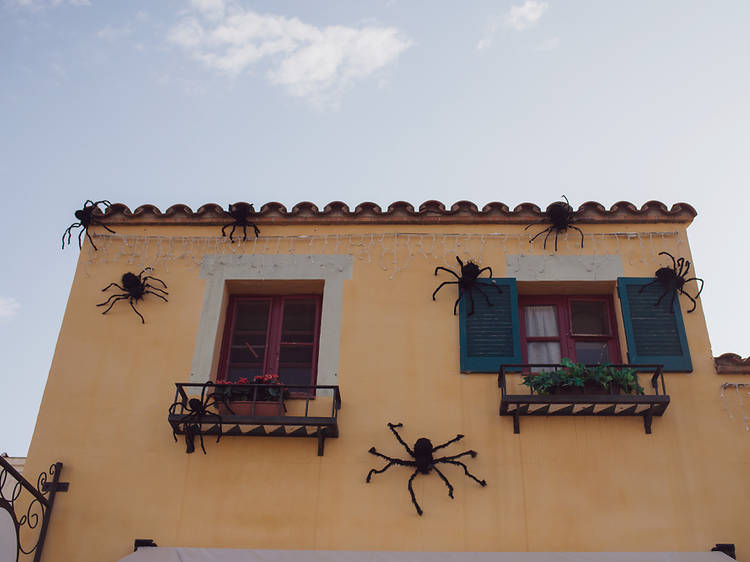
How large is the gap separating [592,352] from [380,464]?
2.45 meters

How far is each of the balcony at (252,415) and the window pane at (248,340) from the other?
50cm

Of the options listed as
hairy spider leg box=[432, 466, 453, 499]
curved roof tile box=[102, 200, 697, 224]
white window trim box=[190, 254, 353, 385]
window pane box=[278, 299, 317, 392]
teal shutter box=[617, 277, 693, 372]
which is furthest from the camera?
curved roof tile box=[102, 200, 697, 224]

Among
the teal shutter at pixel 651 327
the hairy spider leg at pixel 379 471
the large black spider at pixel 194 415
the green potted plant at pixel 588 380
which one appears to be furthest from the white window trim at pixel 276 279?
the teal shutter at pixel 651 327

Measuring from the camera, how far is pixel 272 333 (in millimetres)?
7680

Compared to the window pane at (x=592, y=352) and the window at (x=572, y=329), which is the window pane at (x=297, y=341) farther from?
the window pane at (x=592, y=352)

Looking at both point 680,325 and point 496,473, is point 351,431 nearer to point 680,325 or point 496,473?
point 496,473

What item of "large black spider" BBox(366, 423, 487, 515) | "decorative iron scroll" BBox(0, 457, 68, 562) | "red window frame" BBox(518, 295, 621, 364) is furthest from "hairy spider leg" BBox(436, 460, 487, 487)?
"decorative iron scroll" BBox(0, 457, 68, 562)

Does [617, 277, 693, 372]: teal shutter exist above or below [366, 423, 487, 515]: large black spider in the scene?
above

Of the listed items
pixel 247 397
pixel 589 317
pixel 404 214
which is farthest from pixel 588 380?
pixel 247 397

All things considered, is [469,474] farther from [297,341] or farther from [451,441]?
[297,341]

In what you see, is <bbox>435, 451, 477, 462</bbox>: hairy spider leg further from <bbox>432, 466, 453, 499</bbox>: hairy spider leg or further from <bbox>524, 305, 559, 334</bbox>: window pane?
<bbox>524, 305, 559, 334</bbox>: window pane

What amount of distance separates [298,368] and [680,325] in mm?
3780

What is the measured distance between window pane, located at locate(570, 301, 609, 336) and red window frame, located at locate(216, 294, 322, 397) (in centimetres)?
264

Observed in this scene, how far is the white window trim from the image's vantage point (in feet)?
23.8
